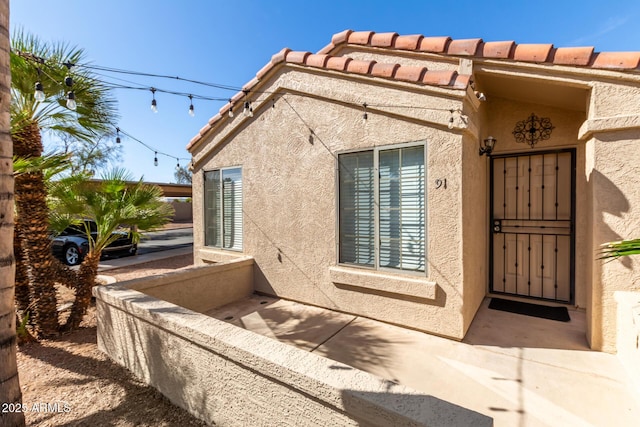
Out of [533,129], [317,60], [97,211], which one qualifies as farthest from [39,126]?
[533,129]

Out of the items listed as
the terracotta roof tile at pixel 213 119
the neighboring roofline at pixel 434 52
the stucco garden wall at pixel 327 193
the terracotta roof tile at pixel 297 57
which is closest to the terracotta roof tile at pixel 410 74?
the neighboring roofline at pixel 434 52

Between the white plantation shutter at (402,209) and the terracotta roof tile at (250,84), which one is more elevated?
the terracotta roof tile at (250,84)

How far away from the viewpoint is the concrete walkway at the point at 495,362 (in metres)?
2.92

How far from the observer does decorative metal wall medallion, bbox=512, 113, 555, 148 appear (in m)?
5.60

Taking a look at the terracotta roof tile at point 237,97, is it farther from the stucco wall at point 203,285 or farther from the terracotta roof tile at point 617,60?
the terracotta roof tile at point 617,60

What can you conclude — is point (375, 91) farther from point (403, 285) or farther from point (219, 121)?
point (219, 121)

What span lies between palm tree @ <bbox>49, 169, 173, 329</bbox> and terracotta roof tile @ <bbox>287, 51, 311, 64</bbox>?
4255 mm

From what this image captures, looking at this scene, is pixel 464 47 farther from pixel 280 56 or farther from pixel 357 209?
pixel 280 56

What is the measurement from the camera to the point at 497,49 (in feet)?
14.8

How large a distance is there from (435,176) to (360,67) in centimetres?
245

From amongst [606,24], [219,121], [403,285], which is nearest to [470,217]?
[403,285]

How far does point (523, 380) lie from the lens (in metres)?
3.38

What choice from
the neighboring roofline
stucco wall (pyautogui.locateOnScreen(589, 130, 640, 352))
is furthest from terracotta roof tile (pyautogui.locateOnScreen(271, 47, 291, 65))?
stucco wall (pyautogui.locateOnScreen(589, 130, 640, 352))

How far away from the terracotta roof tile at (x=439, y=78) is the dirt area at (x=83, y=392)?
5534mm
